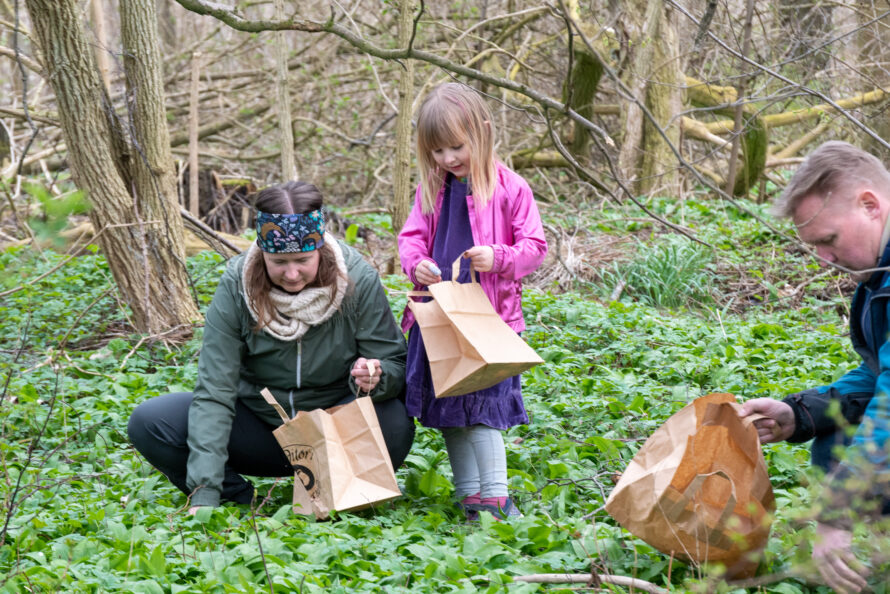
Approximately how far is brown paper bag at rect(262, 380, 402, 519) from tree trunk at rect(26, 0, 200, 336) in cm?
266

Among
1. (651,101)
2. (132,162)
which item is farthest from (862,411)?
(651,101)

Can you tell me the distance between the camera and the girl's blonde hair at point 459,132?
311cm

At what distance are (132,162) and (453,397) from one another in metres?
3.20

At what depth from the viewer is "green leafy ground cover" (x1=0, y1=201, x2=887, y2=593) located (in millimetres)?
2588

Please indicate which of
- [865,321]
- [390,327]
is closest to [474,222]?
[390,327]

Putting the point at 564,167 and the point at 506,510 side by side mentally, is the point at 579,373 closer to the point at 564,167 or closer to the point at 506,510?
the point at 506,510

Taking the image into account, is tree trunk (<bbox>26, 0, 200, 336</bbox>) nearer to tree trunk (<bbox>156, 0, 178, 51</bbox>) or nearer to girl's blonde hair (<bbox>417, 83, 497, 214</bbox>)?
girl's blonde hair (<bbox>417, 83, 497, 214</bbox>)

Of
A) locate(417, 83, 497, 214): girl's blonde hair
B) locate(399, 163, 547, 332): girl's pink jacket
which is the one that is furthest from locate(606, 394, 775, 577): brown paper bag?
locate(417, 83, 497, 214): girl's blonde hair

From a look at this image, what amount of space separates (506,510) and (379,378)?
0.66m

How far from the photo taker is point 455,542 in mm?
2889

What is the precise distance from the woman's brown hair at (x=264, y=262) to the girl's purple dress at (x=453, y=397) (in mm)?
387

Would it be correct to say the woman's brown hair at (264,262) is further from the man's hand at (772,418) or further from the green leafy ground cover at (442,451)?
the man's hand at (772,418)

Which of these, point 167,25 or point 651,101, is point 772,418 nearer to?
point 651,101

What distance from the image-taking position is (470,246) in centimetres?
326
